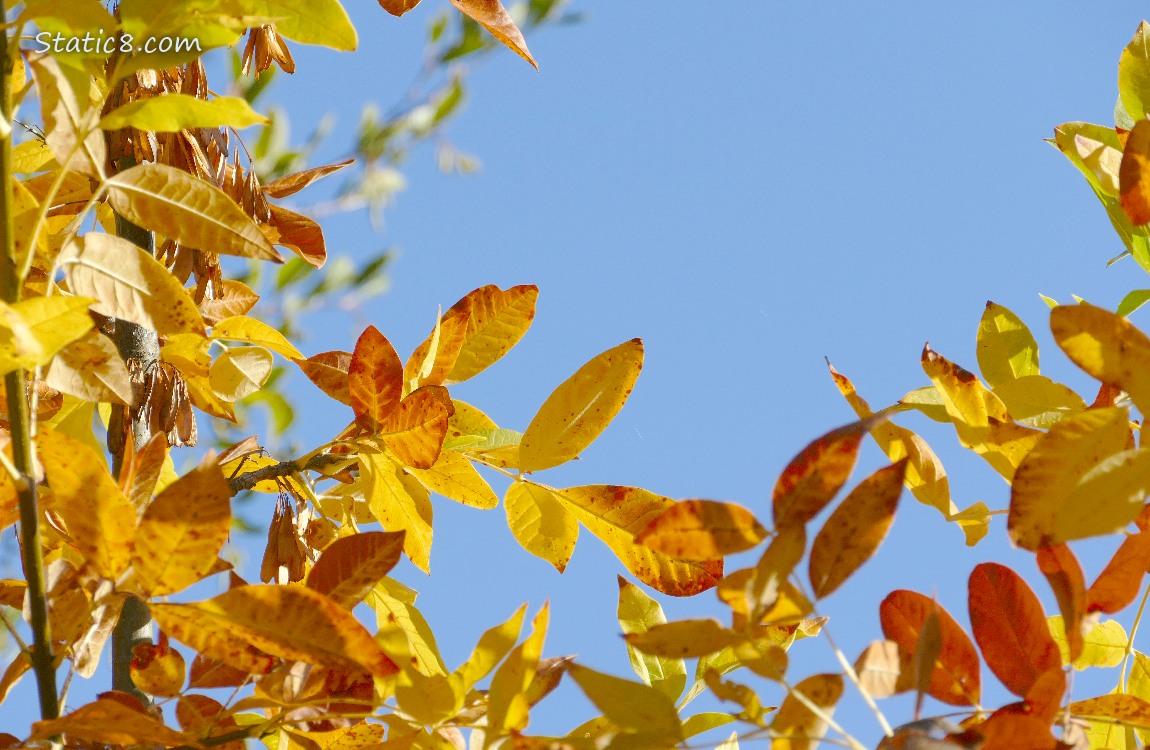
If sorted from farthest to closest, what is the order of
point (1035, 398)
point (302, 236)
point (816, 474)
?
point (302, 236)
point (1035, 398)
point (816, 474)

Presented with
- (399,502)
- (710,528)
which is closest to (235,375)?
(399,502)

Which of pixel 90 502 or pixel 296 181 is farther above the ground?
pixel 296 181

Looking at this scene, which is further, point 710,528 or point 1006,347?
point 1006,347

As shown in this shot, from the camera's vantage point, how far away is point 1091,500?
0.30 m

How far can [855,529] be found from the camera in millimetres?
314

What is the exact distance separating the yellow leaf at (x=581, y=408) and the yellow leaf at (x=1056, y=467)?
0.19 m

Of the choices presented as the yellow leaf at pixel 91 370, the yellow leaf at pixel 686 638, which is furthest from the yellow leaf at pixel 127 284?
the yellow leaf at pixel 686 638

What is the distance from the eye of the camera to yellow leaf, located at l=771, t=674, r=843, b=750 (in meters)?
0.31

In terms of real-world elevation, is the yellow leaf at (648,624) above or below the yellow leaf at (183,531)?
below

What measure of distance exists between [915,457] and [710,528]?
132 millimetres

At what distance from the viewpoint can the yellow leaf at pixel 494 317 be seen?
1.73ft

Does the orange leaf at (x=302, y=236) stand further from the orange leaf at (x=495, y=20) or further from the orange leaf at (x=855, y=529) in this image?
the orange leaf at (x=855, y=529)

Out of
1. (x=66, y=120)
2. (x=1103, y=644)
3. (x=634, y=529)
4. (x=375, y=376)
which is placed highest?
(x=66, y=120)

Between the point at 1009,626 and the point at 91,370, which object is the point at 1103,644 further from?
the point at 91,370
